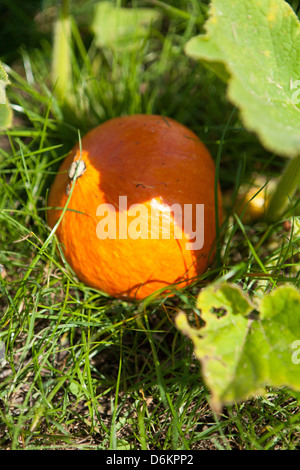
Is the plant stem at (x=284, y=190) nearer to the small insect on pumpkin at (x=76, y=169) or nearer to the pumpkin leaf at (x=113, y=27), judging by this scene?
the small insect on pumpkin at (x=76, y=169)

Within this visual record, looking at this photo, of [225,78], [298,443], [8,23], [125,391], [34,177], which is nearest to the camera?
[225,78]

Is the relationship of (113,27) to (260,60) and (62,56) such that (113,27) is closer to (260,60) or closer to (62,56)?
(62,56)

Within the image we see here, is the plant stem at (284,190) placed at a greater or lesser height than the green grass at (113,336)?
greater

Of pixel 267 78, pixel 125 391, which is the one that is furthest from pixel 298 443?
pixel 267 78

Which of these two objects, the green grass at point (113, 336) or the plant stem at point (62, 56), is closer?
the green grass at point (113, 336)

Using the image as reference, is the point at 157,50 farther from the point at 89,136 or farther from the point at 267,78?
the point at 267,78

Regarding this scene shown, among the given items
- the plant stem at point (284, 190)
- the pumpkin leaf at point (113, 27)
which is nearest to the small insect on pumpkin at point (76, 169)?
the plant stem at point (284, 190)

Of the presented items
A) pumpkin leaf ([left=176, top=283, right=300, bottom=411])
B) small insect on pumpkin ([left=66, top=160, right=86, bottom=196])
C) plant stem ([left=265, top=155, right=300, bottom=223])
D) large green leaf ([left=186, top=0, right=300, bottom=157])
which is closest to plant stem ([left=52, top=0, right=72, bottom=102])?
small insect on pumpkin ([left=66, top=160, right=86, bottom=196])
